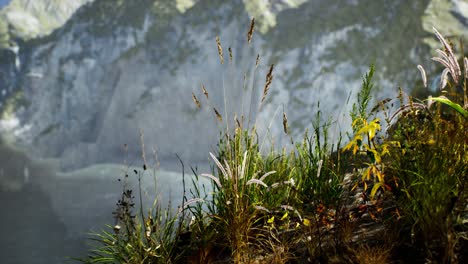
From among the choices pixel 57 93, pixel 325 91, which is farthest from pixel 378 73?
pixel 57 93

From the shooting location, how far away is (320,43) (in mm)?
106312

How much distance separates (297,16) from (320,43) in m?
15.1

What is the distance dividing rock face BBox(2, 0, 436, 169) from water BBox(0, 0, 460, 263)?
339 mm

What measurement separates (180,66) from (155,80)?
9620 mm

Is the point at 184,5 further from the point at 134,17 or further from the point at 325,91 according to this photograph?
the point at 325,91

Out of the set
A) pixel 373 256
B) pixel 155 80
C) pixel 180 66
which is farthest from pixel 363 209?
pixel 155 80

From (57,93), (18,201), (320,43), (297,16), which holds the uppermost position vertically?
(297,16)

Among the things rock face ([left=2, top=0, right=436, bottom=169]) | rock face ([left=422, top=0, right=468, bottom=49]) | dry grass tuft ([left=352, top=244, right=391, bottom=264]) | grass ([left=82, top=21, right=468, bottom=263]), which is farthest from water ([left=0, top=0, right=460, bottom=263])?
dry grass tuft ([left=352, top=244, right=391, bottom=264])

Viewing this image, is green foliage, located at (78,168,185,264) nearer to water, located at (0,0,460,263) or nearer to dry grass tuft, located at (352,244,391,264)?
dry grass tuft, located at (352,244,391,264)

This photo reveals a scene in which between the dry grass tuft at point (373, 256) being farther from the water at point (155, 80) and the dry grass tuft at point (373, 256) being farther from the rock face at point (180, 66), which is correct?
the rock face at point (180, 66)

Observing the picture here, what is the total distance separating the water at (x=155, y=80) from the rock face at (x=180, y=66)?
339 mm

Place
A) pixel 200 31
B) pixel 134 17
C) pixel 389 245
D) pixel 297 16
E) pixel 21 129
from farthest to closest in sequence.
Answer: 1. pixel 21 129
2. pixel 134 17
3. pixel 200 31
4. pixel 297 16
5. pixel 389 245

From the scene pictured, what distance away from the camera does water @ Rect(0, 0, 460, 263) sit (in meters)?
90.9

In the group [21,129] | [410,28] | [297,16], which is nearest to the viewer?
[410,28]
